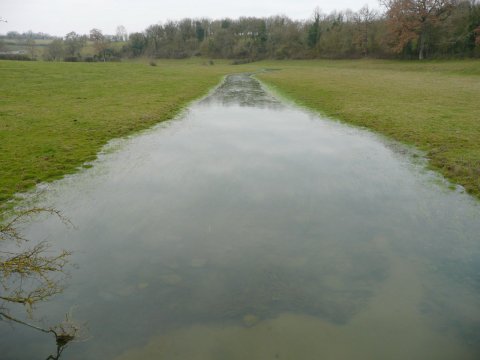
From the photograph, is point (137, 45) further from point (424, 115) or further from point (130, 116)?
point (424, 115)

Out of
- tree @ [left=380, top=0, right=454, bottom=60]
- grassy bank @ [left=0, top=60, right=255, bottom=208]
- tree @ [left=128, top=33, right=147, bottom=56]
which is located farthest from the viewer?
tree @ [left=128, top=33, right=147, bottom=56]

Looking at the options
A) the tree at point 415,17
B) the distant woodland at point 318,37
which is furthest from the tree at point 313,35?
the tree at point 415,17

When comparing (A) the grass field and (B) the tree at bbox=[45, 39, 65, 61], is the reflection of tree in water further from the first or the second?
(B) the tree at bbox=[45, 39, 65, 61]

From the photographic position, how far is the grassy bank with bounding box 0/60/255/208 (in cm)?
1232

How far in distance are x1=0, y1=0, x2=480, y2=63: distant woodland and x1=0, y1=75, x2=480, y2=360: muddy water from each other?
229 feet

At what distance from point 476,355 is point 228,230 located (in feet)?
16.7

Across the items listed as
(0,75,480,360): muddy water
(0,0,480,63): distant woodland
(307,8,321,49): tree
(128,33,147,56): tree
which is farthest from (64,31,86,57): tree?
(0,75,480,360): muddy water

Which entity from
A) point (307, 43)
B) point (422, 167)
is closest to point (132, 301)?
point (422, 167)

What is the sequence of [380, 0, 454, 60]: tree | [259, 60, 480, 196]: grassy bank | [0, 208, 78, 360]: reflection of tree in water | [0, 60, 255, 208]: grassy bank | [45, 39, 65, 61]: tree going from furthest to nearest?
1. [45, 39, 65, 61]: tree
2. [380, 0, 454, 60]: tree
3. [259, 60, 480, 196]: grassy bank
4. [0, 60, 255, 208]: grassy bank
5. [0, 208, 78, 360]: reflection of tree in water

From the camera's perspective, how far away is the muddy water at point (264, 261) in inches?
199

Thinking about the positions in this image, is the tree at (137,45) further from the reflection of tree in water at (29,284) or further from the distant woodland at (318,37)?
the reflection of tree in water at (29,284)

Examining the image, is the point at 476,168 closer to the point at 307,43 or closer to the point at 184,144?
the point at 184,144

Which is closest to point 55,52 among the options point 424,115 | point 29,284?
point 424,115

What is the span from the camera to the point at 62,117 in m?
20.5
